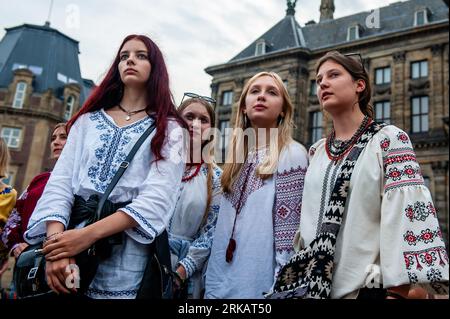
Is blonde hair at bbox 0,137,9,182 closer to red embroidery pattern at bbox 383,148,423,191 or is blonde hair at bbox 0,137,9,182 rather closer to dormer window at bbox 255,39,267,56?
red embroidery pattern at bbox 383,148,423,191

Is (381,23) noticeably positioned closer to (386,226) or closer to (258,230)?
(258,230)

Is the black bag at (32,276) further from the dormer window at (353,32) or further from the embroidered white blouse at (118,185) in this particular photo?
the dormer window at (353,32)

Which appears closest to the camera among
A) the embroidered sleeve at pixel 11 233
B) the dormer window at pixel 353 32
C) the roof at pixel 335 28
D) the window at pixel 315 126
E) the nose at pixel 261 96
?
the nose at pixel 261 96

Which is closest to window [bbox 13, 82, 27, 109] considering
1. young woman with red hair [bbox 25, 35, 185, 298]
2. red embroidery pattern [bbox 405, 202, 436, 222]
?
young woman with red hair [bbox 25, 35, 185, 298]

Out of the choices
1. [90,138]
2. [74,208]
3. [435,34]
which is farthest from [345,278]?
[435,34]

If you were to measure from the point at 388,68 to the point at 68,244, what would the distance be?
27.4 m

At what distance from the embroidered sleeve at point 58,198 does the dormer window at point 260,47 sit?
2922 centimetres

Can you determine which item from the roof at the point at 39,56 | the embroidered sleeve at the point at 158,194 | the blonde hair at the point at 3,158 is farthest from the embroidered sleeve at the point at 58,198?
the roof at the point at 39,56

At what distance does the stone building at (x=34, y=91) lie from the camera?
99.0ft

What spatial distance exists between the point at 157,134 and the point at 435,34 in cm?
2680

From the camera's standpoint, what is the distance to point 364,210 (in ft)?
7.66

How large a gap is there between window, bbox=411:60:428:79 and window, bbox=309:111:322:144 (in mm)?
6292

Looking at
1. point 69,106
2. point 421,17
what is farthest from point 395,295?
point 69,106

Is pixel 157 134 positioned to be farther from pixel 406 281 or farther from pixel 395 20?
pixel 395 20
